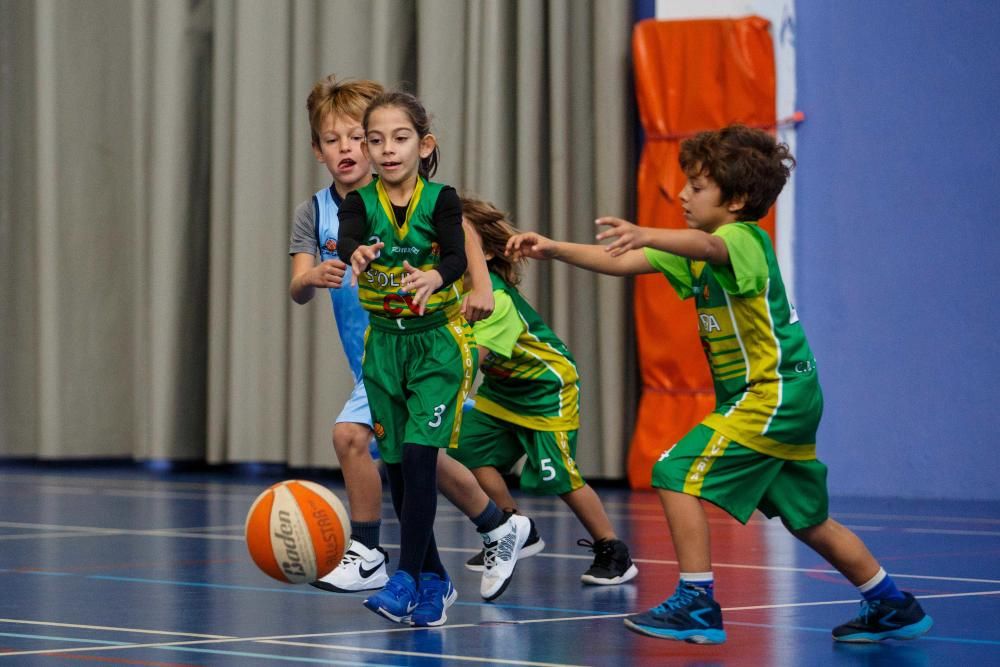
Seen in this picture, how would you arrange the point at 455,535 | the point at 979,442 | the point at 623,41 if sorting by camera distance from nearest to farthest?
the point at 455,535 → the point at 979,442 → the point at 623,41

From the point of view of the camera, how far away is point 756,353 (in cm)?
317

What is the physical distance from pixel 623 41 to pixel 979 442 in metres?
2.35

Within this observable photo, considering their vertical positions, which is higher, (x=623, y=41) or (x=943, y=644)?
(x=623, y=41)

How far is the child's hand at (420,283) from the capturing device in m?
3.12

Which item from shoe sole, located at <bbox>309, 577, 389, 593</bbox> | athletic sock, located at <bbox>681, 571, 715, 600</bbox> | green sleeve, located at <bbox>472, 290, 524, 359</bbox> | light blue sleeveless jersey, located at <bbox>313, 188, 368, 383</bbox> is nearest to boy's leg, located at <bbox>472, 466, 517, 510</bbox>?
green sleeve, located at <bbox>472, 290, 524, 359</bbox>

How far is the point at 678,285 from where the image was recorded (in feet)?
10.9

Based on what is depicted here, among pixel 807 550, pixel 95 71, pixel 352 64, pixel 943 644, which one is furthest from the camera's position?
pixel 95 71

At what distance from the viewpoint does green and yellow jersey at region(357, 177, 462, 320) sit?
10.9 feet

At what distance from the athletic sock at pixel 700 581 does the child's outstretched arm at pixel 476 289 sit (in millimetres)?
704

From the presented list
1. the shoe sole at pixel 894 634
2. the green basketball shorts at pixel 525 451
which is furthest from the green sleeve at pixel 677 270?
the green basketball shorts at pixel 525 451

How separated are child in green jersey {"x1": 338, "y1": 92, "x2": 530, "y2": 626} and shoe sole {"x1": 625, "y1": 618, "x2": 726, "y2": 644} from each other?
19.3 inches

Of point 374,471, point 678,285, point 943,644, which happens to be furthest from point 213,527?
→ point 943,644

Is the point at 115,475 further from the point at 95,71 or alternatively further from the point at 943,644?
the point at 943,644

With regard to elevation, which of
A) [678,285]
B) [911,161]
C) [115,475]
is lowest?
[115,475]
